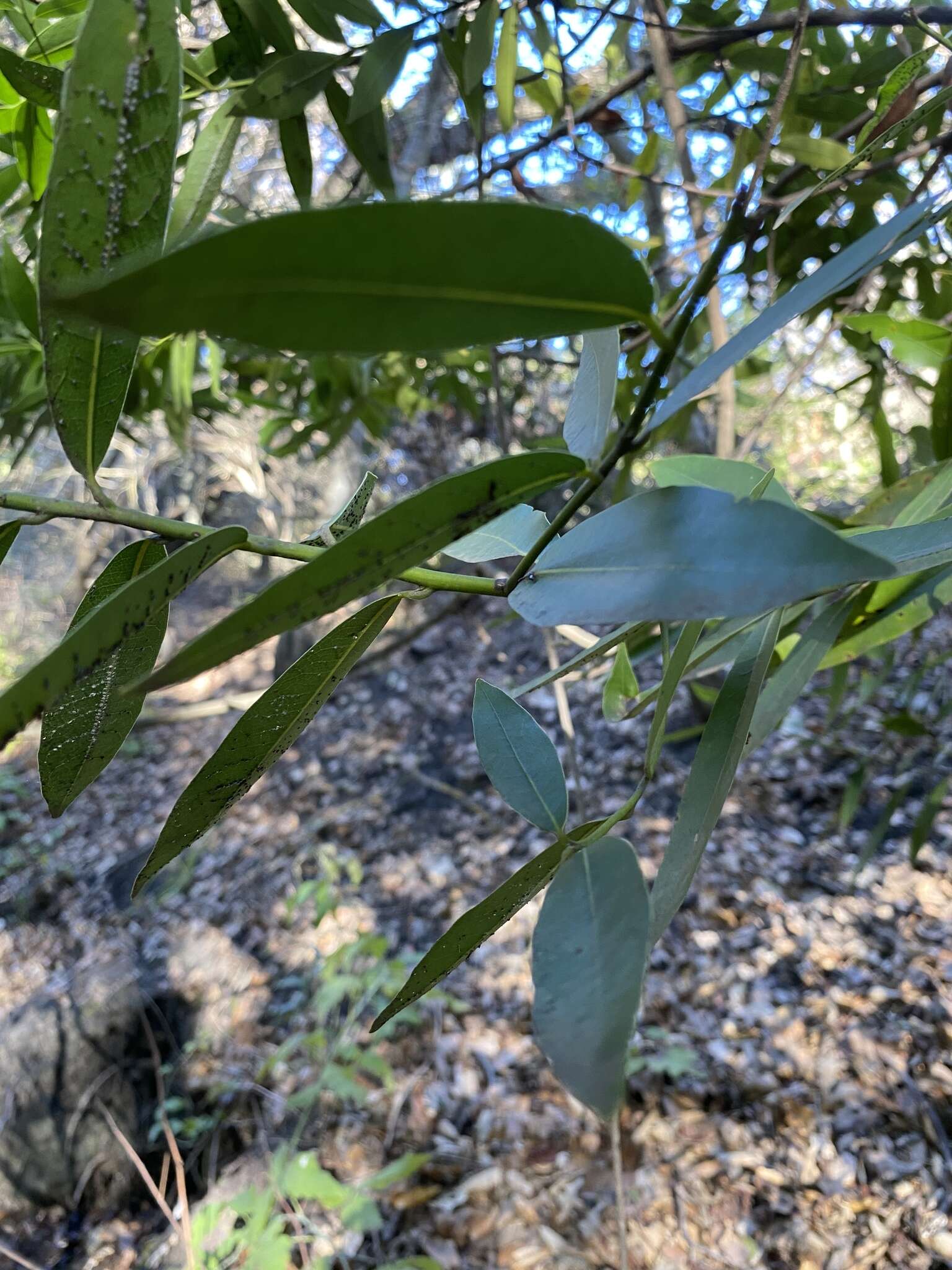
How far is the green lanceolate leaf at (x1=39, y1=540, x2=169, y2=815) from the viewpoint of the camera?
24 centimetres

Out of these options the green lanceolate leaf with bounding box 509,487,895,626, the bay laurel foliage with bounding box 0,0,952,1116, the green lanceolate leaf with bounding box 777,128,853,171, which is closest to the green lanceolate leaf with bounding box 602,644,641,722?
the bay laurel foliage with bounding box 0,0,952,1116

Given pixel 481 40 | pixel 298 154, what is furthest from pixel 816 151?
pixel 298 154

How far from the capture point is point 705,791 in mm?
253

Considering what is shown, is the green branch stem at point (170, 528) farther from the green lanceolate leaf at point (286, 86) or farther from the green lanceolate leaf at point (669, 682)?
the green lanceolate leaf at point (286, 86)

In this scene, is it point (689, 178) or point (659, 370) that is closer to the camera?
point (659, 370)

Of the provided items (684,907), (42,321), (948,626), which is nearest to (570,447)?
(42,321)

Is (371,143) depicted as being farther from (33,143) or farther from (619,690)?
(619,690)

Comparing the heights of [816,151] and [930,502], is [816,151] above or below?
above

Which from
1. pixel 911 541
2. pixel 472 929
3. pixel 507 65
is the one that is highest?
pixel 507 65

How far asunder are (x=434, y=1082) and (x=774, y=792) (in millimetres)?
1017

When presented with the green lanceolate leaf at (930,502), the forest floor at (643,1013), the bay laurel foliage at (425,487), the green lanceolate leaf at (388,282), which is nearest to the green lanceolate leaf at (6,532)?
the bay laurel foliage at (425,487)

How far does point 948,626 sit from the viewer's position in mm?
2051

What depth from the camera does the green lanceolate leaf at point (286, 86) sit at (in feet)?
1.20

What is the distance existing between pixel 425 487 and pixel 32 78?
0.30m
